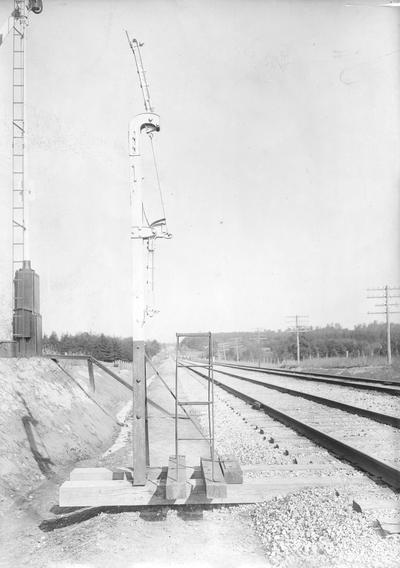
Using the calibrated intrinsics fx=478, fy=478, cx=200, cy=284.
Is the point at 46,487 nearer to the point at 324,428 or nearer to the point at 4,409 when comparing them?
the point at 4,409

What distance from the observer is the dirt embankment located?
6370 millimetres

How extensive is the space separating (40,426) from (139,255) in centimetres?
468

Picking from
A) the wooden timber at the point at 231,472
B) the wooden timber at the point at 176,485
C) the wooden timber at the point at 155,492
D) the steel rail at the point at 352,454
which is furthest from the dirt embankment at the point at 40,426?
the steel rail at the point at 352,454

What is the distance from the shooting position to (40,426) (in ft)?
26.4

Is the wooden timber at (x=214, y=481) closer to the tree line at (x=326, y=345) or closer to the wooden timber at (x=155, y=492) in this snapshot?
the wooden timber at (x=155, y=492)

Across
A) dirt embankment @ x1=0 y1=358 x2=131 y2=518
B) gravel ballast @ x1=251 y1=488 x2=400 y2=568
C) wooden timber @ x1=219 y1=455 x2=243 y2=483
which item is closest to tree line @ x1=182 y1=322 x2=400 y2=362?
dirt embankment @ x1=0 y1=358 x2=131 y2=518

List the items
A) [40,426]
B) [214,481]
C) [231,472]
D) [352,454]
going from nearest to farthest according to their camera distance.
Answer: [214,481]
[231,472]
[352,454]
[40,426]

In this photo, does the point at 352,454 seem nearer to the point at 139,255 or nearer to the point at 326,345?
the point at 139,255

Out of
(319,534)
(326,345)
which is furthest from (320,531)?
(326,345)

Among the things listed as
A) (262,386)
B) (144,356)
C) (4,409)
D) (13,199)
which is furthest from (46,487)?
(262,386)

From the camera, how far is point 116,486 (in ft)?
15.6

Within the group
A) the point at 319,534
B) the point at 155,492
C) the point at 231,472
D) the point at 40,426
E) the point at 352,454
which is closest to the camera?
the point at 319,534

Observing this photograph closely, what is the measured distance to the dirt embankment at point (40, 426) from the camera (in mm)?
6370

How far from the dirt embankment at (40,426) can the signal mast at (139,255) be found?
1894mm
